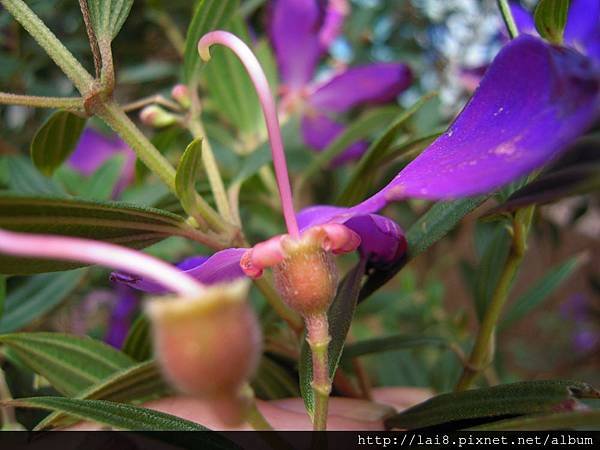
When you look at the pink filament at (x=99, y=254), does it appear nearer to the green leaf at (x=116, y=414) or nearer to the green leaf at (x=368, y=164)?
the green leaf at (x=116, y=414)

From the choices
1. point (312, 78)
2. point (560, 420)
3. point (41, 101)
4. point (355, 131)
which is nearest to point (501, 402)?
point (560, 420)

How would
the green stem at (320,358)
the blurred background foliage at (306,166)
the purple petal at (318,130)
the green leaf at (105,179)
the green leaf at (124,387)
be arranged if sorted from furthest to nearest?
the purple petal at (318,130), the green leaf at (105,179), the blurred background foliage at (306,166), the green leaf at (124,387), the green stem at (320,358)

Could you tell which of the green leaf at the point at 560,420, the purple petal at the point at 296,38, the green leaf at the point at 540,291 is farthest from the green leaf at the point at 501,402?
the purple petal at the point at 296,38

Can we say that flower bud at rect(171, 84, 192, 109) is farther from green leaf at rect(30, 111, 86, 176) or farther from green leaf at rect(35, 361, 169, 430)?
green leaf at rect(35, 361, 169, 430)

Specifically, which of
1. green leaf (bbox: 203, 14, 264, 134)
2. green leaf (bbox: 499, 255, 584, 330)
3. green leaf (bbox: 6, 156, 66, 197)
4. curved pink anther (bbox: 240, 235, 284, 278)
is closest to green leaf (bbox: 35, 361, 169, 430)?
curved pink anther (bbox: 240, 235, 284, 278)

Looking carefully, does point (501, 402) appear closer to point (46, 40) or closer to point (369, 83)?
point (46, 40)

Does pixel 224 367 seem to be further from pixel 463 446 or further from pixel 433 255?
pixel 433 255
